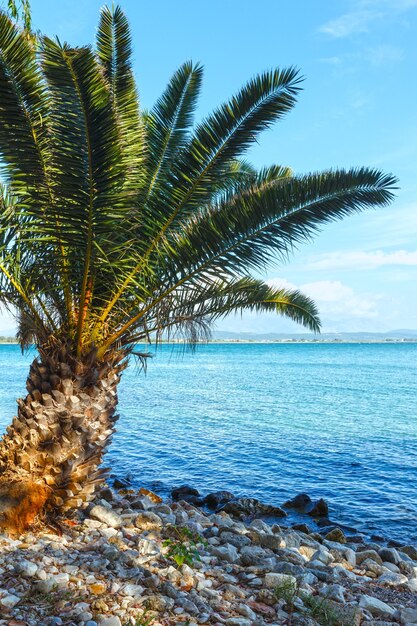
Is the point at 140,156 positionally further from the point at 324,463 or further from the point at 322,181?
the point at 324,463

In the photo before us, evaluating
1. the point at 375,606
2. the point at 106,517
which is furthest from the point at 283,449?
the point at 375,606

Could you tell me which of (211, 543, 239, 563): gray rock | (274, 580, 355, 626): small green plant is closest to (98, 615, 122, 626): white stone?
(274, 580, 355, 626): small green plant

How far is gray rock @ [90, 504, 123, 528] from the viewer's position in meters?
7.13

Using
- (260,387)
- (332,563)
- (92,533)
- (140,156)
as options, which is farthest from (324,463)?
(260,387)

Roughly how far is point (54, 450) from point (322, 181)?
5007mm

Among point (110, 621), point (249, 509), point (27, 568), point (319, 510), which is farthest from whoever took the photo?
point (319, 510)

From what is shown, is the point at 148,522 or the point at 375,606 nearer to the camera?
the point at 375,606

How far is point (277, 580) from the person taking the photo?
5520 millimetres

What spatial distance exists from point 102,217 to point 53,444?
9.56 ft

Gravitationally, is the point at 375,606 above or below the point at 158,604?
below

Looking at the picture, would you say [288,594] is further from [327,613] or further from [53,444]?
[53,444]

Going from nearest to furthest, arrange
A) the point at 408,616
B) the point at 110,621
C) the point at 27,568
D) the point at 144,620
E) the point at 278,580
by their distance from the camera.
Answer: the point at 110,621
the point at 144,620
the point at 27,568
the point at 408,616
the point at 278,580

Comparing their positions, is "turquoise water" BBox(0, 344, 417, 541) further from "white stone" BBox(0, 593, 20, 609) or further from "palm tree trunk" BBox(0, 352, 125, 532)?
"white stone" BBox(0, 593, 20, 609)

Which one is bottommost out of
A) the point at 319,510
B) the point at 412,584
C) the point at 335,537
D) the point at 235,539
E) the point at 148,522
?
the point at 319,510
